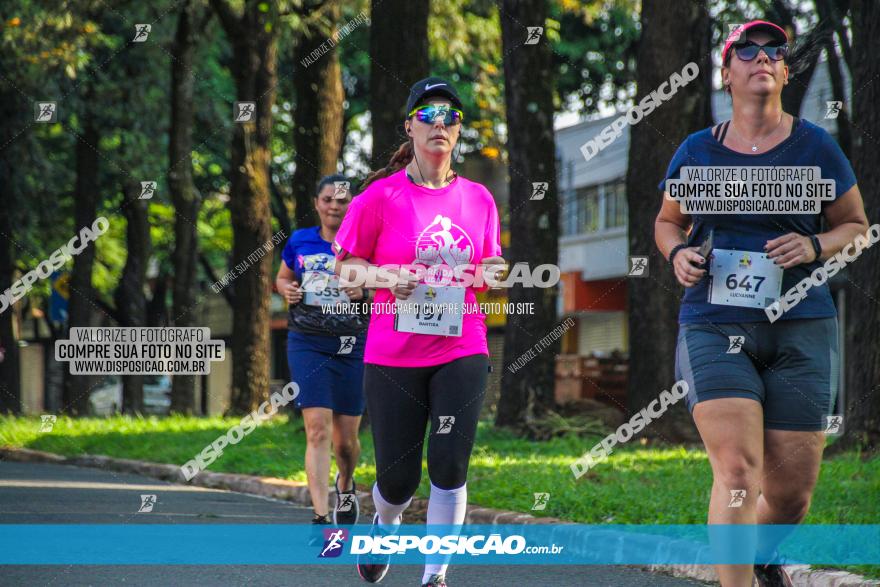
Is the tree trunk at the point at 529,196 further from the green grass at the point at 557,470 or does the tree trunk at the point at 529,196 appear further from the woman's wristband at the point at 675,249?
the woman's wristband at the point at 675,249

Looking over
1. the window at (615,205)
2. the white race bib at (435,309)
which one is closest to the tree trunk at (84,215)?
the window at (615,205)

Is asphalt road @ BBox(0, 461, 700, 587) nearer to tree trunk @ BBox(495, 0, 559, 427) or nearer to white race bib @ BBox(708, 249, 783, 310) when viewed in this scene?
white race bib @ BBox(708, 249, 783, 310)

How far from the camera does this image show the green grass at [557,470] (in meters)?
8.68

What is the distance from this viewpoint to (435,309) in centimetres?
571

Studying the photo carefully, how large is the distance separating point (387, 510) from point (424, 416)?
1.78 ft

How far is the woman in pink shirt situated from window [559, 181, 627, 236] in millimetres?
30737

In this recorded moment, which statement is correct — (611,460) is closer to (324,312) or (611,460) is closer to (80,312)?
(324,312)

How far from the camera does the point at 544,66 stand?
1568cm

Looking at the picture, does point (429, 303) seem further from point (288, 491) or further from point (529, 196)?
point (529, 196)

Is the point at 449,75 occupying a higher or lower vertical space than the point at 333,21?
higher

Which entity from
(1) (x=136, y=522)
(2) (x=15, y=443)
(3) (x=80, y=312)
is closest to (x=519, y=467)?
(1) (x=136, y=522)

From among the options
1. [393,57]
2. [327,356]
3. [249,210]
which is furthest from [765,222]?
[249,210]

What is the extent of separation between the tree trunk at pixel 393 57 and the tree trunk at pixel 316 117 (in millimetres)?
2467

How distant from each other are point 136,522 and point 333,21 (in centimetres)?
1156
